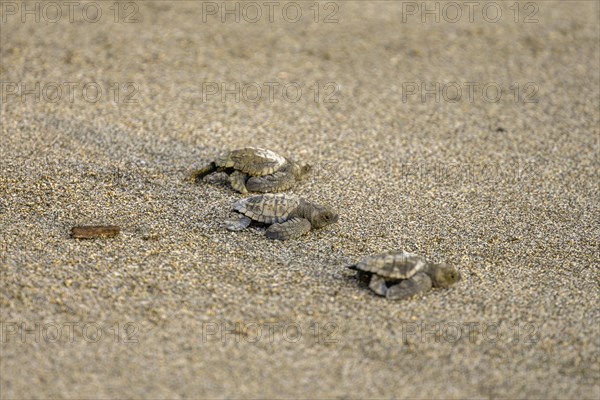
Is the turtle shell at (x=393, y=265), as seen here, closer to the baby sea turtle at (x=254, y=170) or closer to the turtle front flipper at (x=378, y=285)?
the turtle front flipper at (x=378, y=285)

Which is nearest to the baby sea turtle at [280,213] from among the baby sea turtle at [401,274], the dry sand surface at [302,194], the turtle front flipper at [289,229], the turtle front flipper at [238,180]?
the turtle front flipper at [289,229]

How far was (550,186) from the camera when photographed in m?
6.95

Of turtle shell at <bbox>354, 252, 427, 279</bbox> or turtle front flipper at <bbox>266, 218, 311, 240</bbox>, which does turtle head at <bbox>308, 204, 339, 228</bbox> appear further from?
turtle shell at <bbox>354, 252, 427, 279</bbox>

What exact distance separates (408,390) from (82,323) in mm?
1951

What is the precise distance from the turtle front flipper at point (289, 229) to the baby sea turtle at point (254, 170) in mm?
755

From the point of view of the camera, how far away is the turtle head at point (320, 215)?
5.80 metres

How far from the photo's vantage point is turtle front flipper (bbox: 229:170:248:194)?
251 inches

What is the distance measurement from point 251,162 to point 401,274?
6.47 feet

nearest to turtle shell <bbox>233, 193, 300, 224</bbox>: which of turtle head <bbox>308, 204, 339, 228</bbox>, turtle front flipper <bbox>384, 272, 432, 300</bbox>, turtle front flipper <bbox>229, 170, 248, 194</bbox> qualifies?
turtle head <bbox>308, 204, 339, 228</bbox>

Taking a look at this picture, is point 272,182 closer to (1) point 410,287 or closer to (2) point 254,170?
(2) point 254,170

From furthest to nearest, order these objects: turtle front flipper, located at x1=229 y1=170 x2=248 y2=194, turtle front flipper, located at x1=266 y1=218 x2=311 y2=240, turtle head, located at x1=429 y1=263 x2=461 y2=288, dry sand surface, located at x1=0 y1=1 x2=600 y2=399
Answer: turtle front flipper, located at x1=229 y1=170 x2=248 y2=194, turtle front flipper, located at x1=266 y1=218 x2=311 y2=240, turtle head, located at x1=429 y1=263 x2=461 y2=288, dry sand surface, located at x1=0 y1=1 x2=600 y2=399

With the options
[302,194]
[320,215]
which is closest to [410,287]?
[320,215]

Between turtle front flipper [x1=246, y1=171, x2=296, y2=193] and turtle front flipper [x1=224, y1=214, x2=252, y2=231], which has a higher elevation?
turtle front flipper [x1=246, y1=171, x2=296, y2=193]

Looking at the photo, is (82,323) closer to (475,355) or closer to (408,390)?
(408,390)
